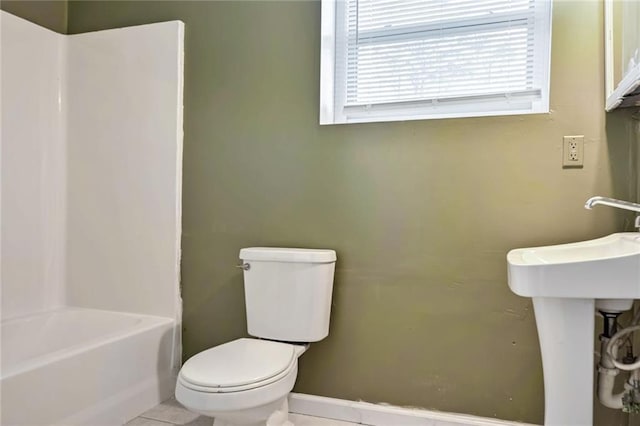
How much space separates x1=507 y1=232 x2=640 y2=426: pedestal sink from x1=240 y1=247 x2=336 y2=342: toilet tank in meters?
0.74

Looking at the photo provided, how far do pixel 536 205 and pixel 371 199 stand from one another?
61 cm

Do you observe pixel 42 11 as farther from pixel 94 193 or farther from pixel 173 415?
pixel 173 415

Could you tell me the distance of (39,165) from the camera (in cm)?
226

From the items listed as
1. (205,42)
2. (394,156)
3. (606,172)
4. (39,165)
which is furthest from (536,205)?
(39,165)

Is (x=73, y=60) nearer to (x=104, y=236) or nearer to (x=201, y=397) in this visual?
(x=104, y=236)

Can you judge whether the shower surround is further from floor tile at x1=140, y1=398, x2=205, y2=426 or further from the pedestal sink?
the pedestal sink

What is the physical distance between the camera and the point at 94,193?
230 centimetres

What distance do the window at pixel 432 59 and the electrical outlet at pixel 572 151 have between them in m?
0.16

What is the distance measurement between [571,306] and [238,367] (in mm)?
990

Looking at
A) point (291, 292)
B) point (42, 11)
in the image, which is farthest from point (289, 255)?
point (42, 11)

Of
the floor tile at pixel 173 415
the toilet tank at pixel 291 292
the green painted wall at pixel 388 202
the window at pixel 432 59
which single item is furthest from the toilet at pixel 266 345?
the window at pixel 432 59

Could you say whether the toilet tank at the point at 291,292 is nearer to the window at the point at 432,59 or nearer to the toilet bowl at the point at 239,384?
the toilet bowl at the point at 239,384

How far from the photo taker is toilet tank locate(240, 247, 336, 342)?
70.7 inches

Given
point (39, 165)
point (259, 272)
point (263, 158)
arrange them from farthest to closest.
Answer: point (39, 165), point (263, 158), point (259, 272)
